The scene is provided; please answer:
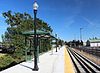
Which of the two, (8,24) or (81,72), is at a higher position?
(8,24)

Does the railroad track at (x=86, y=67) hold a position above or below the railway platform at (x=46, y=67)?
below

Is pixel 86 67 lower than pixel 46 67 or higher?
lower

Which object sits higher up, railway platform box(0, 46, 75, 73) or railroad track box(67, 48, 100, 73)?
railway platform box(0, 46, 75, 73)

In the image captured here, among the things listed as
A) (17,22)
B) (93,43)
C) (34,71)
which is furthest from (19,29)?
(93,43)

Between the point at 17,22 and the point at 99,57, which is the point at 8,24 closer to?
the point at 17,22

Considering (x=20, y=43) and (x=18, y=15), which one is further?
(x=18, y=15)

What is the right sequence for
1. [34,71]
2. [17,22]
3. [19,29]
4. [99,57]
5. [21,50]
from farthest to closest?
1. [17,22]
2. [19,29]
3. [21,50]
4. [99,57]
5. [34,71]

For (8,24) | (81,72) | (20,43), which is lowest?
(81,72)

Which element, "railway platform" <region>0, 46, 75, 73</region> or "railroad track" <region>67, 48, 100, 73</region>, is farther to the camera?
"railroad track" <region>67, 48, 100, 73</region>

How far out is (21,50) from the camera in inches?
1384

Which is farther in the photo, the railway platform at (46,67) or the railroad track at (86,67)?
the railroad track at (86,67)

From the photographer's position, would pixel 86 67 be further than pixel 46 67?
Yes

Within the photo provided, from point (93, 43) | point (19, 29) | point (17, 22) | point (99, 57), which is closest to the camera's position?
point (99, 57)

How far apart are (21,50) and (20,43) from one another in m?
1.02
